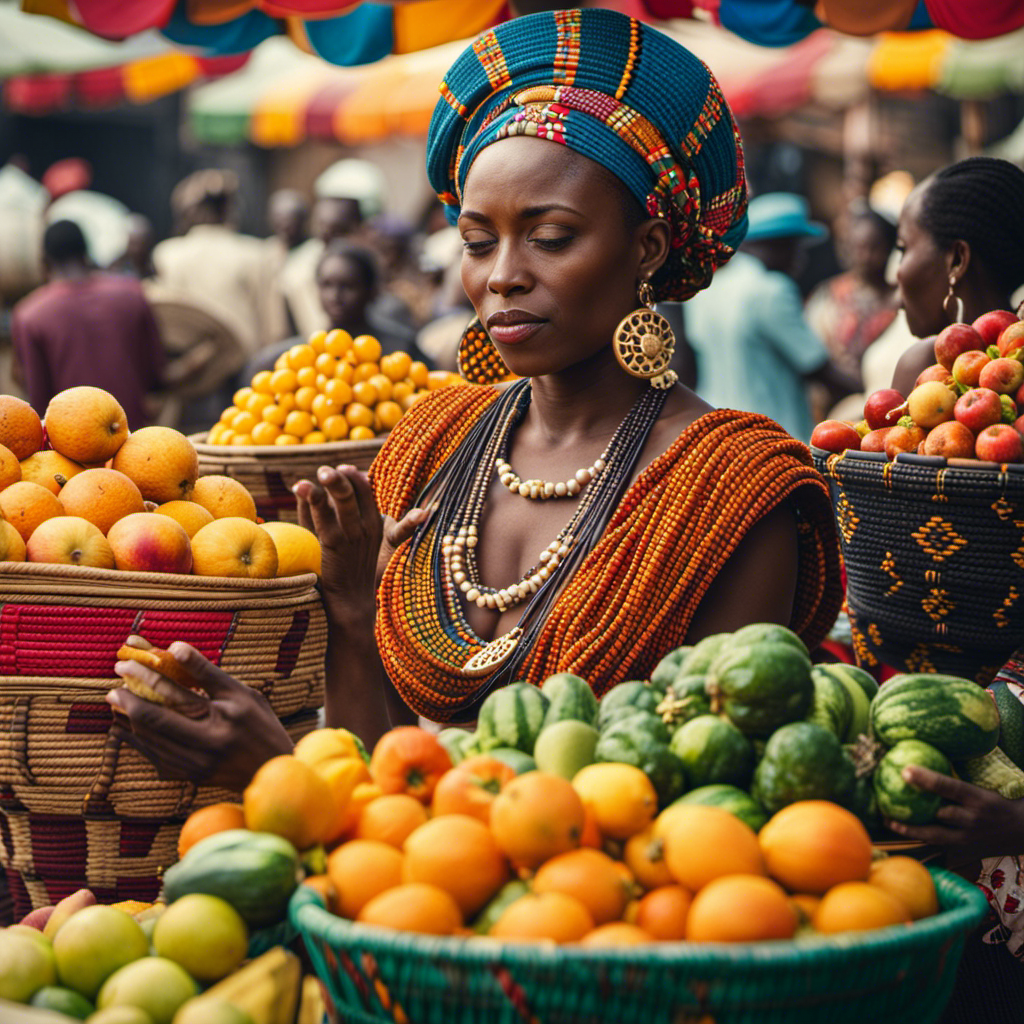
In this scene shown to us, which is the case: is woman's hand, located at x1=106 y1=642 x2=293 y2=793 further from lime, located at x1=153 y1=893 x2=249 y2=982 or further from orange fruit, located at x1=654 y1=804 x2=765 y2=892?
orange fruit, located at x1=654 y1=804 x2=765 y2=892

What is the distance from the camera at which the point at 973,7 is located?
12.6 feet

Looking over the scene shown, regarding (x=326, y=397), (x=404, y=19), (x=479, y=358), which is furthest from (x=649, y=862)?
(x=404, y=19)

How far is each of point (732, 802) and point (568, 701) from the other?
29cm

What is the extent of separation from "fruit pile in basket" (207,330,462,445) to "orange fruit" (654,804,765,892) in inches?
97.3

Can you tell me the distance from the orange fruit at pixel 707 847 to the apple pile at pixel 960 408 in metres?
1.46

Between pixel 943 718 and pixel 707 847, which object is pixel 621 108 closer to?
pixel 943 718

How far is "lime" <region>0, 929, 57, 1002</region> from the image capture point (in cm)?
150

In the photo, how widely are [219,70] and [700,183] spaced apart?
5.24 meters

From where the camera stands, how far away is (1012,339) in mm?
2885

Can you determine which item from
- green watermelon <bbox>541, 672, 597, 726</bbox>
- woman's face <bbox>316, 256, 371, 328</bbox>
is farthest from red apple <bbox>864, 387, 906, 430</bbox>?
woman's face <bbox>316, 256, 371, 328</bbox>

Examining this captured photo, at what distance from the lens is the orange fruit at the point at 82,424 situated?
8.34 ft

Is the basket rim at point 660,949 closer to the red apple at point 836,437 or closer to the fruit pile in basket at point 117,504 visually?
the fruit pile in basket at point 117,504

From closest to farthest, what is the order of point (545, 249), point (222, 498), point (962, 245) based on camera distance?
point (545, 249)
point (222, 498)
point (962, 245)

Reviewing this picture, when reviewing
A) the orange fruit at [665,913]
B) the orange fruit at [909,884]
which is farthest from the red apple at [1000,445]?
the orange fruit at [665,913]
